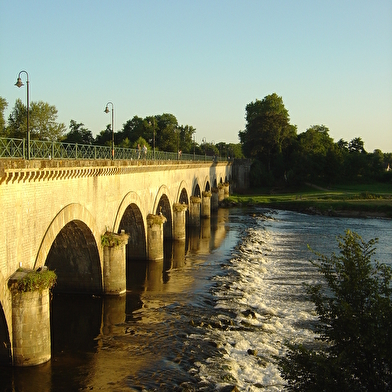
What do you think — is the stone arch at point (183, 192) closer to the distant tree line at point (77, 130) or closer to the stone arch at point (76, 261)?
the distant tree line at point (77, 130)

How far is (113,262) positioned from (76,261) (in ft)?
5.63


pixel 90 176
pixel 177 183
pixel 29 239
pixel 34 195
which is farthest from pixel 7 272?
pixel 177 183

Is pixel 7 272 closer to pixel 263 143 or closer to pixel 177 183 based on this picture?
pixel 177 183

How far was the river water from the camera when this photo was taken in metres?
15.2

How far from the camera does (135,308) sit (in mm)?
22688

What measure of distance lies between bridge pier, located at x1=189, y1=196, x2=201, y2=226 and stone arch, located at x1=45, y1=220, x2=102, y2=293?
2661cm

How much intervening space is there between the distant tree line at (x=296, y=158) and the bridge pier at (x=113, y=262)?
232 ft

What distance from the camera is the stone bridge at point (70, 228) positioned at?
14.4 m

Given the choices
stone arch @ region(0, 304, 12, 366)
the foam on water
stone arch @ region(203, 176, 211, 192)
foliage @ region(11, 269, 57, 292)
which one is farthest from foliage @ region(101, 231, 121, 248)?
stone arch @ region(203, 176, 211, 192)

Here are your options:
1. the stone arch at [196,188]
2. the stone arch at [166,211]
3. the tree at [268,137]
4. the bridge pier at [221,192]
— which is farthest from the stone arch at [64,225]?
the tree at [268,137]

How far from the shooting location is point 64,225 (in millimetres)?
18453

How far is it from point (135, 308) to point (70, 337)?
4.15 m

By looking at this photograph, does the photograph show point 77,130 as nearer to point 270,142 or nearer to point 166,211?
point 166,211

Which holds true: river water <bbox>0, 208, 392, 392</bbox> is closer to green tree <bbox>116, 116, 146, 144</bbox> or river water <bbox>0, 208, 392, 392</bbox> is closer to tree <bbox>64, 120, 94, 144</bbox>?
tree <bbox>64, 120, 94, 144</bbox>
